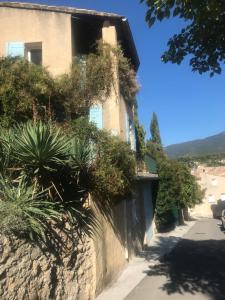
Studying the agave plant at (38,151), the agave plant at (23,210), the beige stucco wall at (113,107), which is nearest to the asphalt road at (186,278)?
the agave plant at (23,210)

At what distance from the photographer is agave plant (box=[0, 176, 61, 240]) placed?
254 inches

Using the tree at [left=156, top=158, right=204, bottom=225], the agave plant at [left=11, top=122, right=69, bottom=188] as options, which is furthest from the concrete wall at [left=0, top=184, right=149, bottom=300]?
the tree at [left=156, top=158, right=204, bottom=225]

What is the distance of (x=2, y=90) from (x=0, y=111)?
732 mm

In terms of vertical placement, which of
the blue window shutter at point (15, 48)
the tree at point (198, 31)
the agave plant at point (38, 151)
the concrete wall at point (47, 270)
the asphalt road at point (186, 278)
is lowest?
the asphalt road at point (186, 278)

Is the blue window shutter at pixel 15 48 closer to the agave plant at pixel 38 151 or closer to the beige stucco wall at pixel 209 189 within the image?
the agave plant at pixel 38 151

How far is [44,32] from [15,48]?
4.13 ft

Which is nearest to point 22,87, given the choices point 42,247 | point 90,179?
point 90,179

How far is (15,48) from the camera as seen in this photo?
Answer: 14.7 meters

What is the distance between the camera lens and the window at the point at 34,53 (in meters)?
15.1

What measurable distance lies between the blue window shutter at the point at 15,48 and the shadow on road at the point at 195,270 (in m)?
9.04

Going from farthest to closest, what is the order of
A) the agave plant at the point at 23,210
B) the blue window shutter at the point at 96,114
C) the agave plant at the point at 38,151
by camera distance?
the blue window shutter at the point at 96,114 < the agave plant at the point at 38,151 < the agave plant at the point at 23,210

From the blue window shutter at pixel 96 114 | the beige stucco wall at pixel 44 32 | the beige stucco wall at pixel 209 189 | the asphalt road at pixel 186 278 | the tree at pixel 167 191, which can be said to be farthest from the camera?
the beige stucco wall at pixel 209 189

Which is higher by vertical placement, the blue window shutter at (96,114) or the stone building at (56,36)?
the stone building at (56,36)

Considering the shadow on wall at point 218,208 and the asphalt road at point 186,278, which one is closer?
the asphalt road at point 186,278
